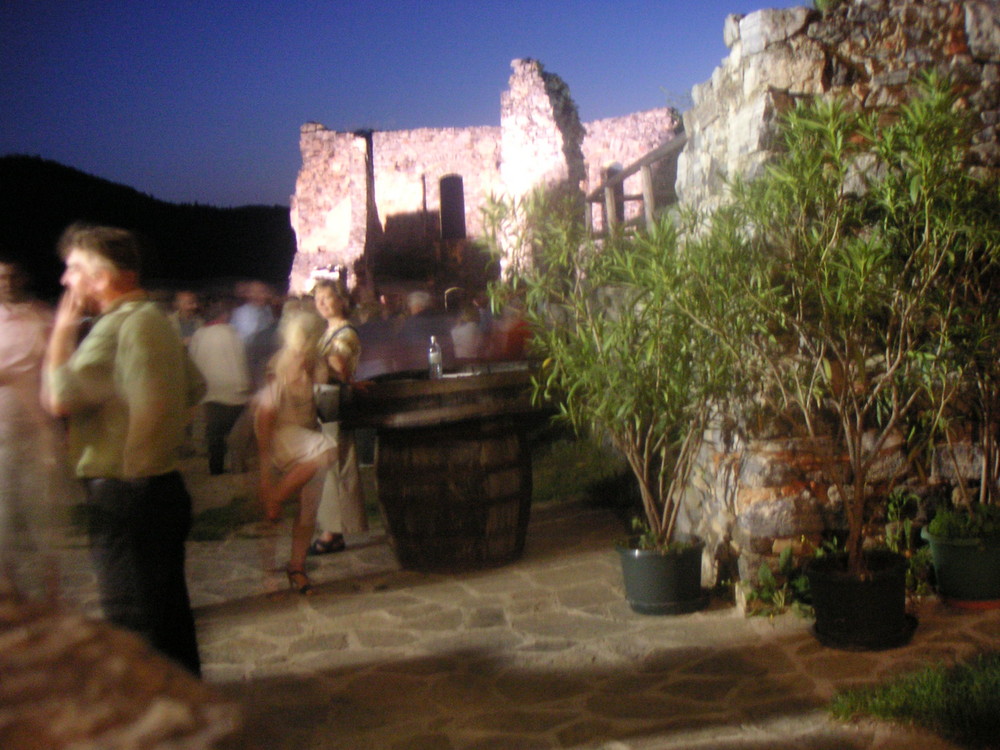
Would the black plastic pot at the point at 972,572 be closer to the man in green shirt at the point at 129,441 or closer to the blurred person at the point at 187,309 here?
the man in green shirt at the point at 129,441

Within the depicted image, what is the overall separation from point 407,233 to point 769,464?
22060 millimetres

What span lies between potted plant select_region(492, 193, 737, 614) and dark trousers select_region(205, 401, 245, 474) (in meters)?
4.39

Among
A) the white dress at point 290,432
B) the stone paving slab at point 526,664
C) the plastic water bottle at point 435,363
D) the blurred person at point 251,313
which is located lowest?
the stone paving slab at point 526,664

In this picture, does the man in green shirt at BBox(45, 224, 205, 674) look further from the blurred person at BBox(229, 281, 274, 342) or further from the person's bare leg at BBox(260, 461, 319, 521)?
the blurred person at BBox(229, 281, 274, 342)

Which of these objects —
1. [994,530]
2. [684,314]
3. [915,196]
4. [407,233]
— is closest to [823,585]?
[994,530]

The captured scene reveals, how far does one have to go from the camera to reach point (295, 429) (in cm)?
506

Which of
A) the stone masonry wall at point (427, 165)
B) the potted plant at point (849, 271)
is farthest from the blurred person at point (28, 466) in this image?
the stone masonry wall at point (427, 165)

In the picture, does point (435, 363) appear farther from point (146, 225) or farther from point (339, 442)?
point (146, 225)

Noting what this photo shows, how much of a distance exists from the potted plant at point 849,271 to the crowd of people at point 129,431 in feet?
7.51

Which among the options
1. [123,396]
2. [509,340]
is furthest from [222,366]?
[123,396]

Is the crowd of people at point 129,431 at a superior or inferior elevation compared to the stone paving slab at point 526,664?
superior

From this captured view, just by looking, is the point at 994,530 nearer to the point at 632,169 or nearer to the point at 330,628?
the point at 330,628

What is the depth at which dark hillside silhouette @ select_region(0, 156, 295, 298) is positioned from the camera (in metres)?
27.6

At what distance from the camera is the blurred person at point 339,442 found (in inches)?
217
